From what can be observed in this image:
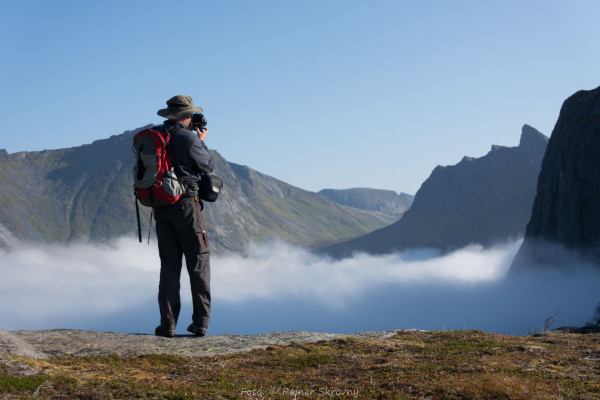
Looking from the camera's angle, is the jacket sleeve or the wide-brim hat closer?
the jacket sleeve

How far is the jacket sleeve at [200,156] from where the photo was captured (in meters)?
12.0

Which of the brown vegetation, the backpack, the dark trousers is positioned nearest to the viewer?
the brown vegetation

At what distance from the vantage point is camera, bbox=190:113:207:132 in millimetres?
13000

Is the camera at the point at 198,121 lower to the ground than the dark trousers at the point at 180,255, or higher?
higher

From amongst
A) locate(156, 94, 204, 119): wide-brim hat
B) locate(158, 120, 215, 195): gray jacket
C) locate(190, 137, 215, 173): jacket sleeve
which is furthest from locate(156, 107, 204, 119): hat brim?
locate(190, 137, 215, 173): jacket sleeve

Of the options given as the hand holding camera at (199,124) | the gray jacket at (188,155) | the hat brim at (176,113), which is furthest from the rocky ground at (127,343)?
the hat brim at (176,113)

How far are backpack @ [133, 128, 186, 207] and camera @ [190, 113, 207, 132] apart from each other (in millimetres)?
1195

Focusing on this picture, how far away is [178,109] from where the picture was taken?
1278 centimetres

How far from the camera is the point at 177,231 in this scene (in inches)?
492

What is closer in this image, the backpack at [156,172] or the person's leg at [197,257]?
the backpack at [156,172]

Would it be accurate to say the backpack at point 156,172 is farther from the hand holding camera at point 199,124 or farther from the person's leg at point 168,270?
the hand holding camera at point 199,124

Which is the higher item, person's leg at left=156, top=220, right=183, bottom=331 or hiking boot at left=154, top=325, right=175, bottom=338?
person's leg at left=156, top=220, right=183, bottom=331

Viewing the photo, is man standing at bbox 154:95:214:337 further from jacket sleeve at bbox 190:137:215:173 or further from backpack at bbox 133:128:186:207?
backpack at bbox 133:128:186:207

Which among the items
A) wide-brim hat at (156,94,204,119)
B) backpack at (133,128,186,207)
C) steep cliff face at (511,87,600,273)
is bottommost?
backpack at (133,128,186,207)
